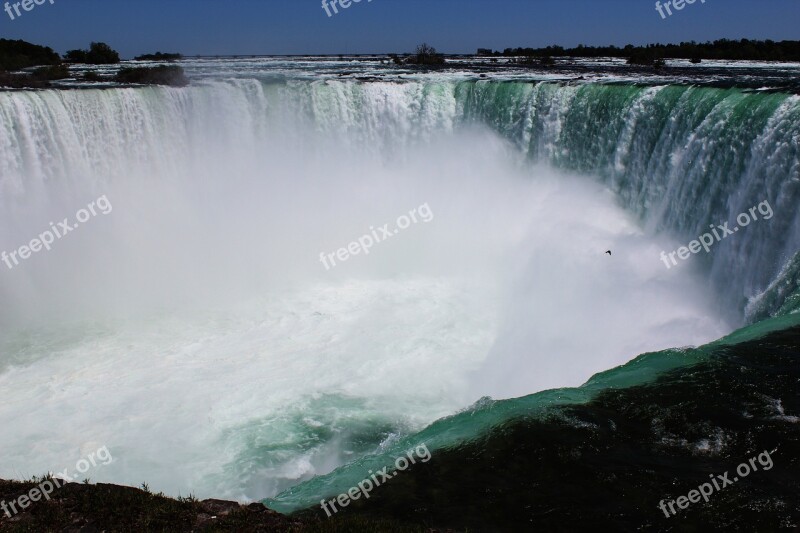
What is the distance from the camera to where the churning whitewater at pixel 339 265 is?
28.8 ft

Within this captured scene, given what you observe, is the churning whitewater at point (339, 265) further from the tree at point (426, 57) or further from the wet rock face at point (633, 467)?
A: the tree at point (426, 57)

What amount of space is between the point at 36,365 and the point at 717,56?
133ft

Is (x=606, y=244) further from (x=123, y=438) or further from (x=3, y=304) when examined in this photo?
(x=3, y=304)

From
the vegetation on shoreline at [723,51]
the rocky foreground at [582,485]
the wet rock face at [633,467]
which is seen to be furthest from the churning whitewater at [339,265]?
the vegetation on shoreline at [723,51]

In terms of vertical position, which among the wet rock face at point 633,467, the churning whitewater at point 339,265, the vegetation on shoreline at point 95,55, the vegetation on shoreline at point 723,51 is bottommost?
the wet rock face at point 633,467

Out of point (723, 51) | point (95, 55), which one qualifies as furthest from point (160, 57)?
point (723, 51)

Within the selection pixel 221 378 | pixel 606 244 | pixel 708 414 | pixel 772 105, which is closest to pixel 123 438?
pixel 221 378

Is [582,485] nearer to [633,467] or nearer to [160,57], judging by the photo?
[633,467]

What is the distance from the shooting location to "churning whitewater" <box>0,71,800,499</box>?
8789 millimetres

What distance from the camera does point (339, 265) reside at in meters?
15.2

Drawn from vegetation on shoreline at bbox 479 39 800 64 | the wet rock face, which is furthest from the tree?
the wet rock face

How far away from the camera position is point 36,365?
10070 mm

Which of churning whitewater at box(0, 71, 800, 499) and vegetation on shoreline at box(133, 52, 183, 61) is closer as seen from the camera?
churning whitewater at box(0, 71, 800, 499)

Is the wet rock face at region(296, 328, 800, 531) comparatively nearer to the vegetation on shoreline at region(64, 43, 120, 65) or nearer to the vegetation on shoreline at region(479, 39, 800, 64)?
the vegetation on shoreline at region(479, 39, 800, 64)
